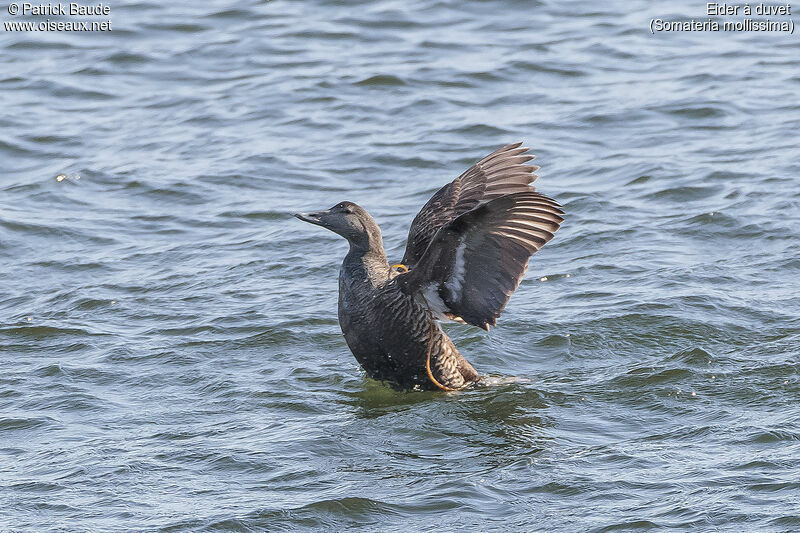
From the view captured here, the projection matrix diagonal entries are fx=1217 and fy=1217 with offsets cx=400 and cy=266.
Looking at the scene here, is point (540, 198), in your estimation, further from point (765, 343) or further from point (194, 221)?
point (194, 221)

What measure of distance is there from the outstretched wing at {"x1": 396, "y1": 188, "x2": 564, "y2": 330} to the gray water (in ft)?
1.90

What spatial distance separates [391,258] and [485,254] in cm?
240

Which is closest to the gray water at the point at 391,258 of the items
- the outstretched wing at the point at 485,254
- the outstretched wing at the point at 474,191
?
the outstretched wing at the point at 485,254

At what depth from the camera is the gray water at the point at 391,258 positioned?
5176mm

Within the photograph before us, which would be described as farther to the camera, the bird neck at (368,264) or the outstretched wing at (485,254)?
the bird neck at (368,264)

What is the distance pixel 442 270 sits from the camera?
19.7ft

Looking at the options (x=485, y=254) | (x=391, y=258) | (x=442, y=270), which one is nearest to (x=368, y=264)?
(x=442, y=270)

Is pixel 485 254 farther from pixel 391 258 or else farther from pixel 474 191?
pixel 391 258

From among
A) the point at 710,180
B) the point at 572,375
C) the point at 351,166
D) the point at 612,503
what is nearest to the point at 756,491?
the point at 612,503

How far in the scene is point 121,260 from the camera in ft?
27.6

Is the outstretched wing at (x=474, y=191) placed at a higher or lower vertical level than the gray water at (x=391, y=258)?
higher

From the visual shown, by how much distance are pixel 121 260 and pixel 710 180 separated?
14.6ft

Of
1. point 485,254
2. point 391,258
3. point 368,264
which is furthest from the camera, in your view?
point 391,258

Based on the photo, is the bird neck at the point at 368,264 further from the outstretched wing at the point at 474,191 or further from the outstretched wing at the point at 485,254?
the outstretched wing at the point at 485,254
